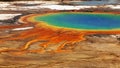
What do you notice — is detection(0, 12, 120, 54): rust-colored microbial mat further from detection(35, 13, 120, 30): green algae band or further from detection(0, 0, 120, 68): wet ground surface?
detection(0, 0, 120, 68): wet ground surface

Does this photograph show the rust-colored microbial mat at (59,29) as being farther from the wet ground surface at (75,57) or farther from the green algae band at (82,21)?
the wet ground surface at (75,57)

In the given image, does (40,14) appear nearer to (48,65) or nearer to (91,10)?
(91,10)

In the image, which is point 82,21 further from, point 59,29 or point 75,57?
point 75,57

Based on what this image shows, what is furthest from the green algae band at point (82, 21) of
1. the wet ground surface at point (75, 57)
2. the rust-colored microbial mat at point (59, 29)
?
the wet ground surface at point (75, 57)

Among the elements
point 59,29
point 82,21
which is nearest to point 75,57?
point 59,29

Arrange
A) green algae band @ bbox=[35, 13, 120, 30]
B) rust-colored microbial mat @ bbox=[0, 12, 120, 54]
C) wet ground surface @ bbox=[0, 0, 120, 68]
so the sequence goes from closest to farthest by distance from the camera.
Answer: wet ground surface @ bbox=[0, 0, 120, 68] < rust-colored microbial mat @ bbox=[0, 12, 120, 54] < green algae band @ bbox=[35, 13, 120, 30]

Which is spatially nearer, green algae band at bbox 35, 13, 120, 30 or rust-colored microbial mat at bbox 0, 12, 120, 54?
rust-colored microbial mat at bbox 0, 12, 120, 54

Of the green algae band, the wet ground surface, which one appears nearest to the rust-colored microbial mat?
the green algae band

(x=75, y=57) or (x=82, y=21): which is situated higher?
(x=75, y=57)
